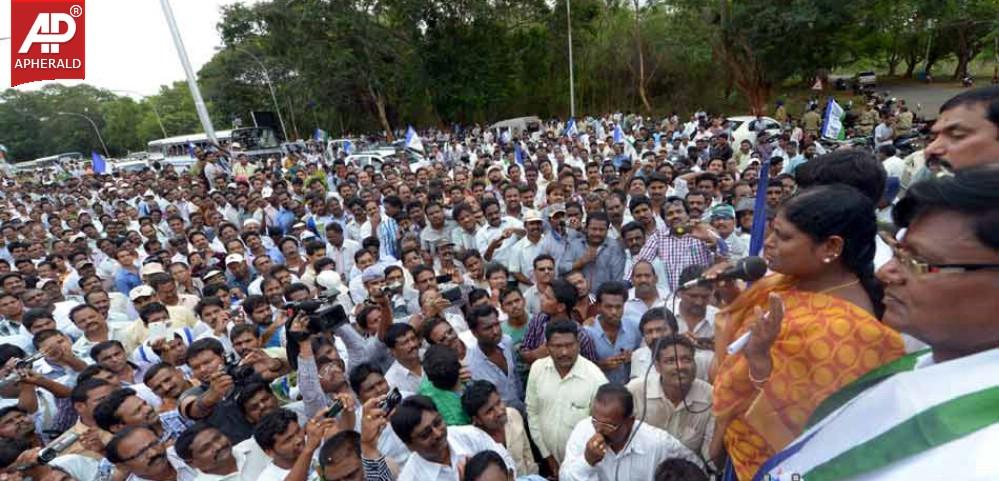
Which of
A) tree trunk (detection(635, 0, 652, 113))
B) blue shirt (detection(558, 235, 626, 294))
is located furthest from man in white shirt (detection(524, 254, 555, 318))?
tree trunk (detection(635, 0, 652, 113))

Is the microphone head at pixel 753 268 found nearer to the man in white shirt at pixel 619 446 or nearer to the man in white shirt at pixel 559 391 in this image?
the man in white shirt at pixel 619 446

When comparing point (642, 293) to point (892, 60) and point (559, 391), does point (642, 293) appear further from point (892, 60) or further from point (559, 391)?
point (892, 60)

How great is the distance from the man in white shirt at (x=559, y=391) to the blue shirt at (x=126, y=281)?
213 inches

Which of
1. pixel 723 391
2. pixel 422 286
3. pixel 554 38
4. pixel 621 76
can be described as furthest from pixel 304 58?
pixel 723 391

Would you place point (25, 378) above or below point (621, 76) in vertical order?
below

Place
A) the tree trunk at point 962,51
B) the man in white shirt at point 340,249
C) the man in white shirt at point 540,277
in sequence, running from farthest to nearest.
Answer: the tree trunk at point 962,51 → the man in white shirt at point 340,249 → the man in white shirt at point 540,277

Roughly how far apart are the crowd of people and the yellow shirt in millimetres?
13

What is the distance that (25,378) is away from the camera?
3680 mm

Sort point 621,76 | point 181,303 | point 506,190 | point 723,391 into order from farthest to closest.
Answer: point 621,76 < point 506,190 < point 181,303 < point 723,391

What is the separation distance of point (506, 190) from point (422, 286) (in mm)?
2620

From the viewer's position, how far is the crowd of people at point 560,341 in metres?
0.98

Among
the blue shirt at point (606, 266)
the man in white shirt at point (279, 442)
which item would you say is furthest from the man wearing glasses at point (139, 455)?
the blue shirt at point (606, 266)

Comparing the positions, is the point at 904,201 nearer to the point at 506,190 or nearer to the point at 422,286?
the point at 422,286

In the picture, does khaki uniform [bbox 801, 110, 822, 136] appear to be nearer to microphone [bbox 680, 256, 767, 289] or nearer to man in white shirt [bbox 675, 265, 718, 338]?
man in white shirt [bbox 675, 265, 718, 338]
